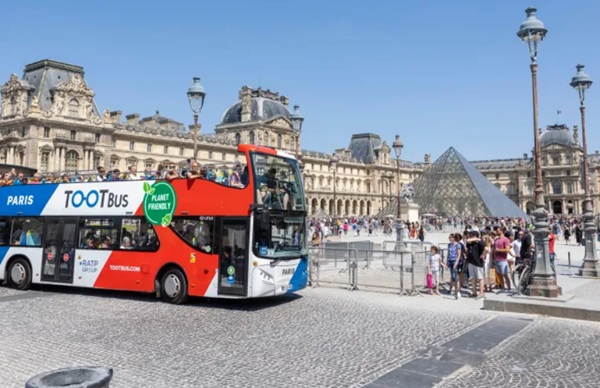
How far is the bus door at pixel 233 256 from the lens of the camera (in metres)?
8.67

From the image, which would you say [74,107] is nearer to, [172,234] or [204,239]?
[172,234]

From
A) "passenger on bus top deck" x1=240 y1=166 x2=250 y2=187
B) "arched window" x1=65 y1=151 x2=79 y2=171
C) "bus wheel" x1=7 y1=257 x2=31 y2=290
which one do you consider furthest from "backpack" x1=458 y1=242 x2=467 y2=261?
"arched window" x1=65 y1=151 x2=79 y2=171

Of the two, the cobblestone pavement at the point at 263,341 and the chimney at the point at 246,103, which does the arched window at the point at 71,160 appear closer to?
the chimney at the point at 246,103

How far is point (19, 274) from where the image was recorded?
11.2 metres

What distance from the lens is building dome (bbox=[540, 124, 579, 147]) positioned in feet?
302

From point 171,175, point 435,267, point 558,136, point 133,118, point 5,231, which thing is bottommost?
point 435,267

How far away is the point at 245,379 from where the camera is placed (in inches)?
190

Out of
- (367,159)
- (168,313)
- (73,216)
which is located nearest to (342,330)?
(168,313)

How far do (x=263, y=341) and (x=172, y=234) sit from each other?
3.83m

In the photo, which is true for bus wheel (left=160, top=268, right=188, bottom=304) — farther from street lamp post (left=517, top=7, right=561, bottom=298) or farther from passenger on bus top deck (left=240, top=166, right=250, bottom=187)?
street lamp post (left=517, top=7, right=561, bottom=298)

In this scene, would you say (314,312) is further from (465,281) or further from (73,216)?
(73,216)

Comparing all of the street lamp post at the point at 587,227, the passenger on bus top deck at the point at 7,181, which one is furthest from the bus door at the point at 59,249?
the street lamp post at the point at 587,227

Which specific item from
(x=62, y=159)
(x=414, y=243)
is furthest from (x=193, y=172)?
(x=62, y=159)

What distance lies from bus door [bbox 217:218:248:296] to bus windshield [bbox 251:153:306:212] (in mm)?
647
